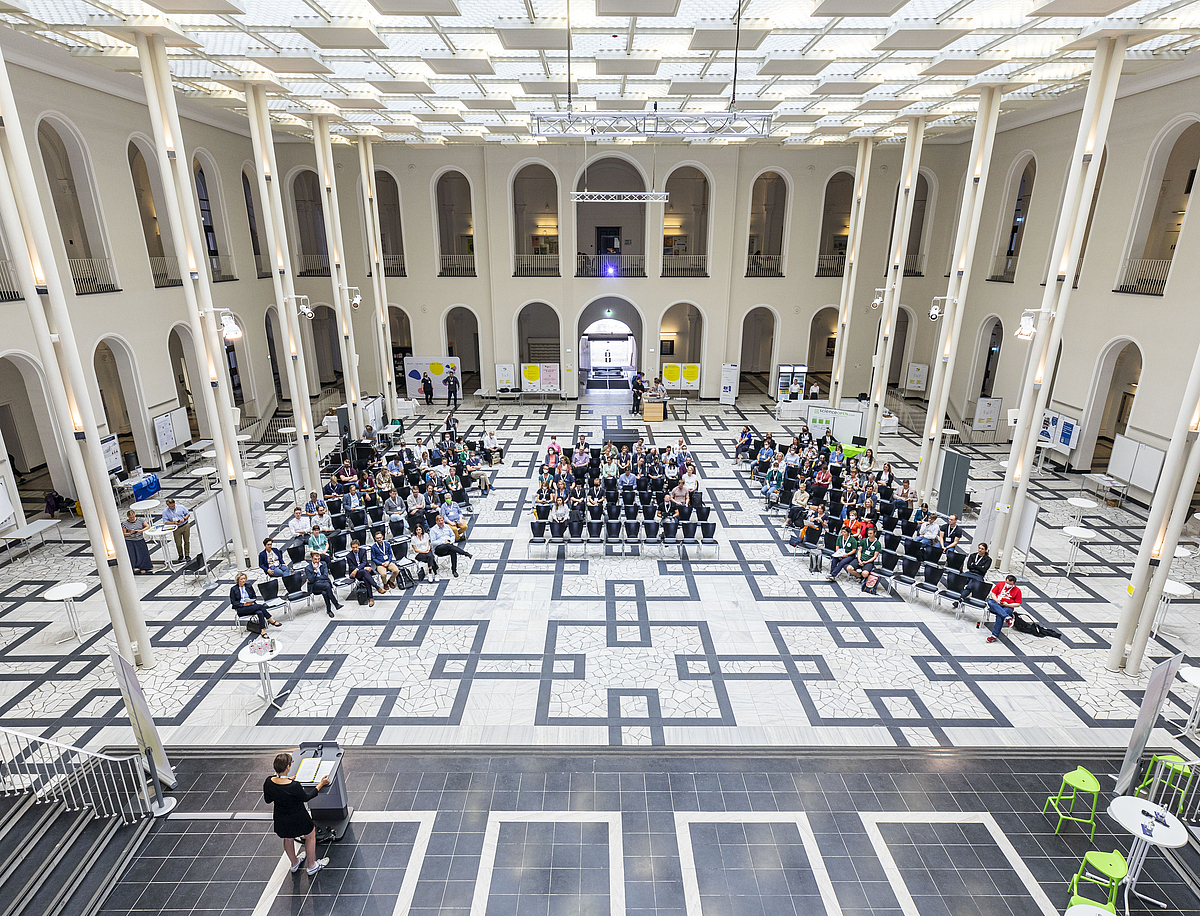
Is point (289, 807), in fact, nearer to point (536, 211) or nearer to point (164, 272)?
point (164, 272)

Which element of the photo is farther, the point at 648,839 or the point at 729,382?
the point at 729,382

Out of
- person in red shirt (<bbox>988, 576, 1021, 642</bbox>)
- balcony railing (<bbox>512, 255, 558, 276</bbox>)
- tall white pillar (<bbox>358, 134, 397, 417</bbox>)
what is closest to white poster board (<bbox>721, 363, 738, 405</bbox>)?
balcony railing (<bbox>512, 255, 558, 276</bbox>)

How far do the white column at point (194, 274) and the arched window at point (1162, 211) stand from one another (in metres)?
20.1

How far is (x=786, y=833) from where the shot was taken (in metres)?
6.71

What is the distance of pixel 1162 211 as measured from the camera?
18.1 m

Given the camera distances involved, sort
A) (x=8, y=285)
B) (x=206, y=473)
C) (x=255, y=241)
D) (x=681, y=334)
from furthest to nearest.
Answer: (x=681, y=334) < (x=255, y=241) < (x=206, y=473) < (x=8, y=285)

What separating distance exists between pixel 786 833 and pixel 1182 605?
937 centimetres

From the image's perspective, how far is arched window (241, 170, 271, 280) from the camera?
22.1 metres

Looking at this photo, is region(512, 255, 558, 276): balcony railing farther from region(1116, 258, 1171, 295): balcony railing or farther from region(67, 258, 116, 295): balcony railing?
region(1116, 258, 1171, 295): balcony railing

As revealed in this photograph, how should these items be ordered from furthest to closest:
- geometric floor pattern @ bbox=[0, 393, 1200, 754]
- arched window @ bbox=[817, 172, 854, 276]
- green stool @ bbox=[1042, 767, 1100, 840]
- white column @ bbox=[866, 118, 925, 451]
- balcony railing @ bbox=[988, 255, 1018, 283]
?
arched window @ bbox=[817, 172, 854, 276], balcony railing @ bbox=[988, 255, 1018, 283], white column @ bbox=[866, 118, 925, 451], geometric floor pattern @ bbox=[0, 393, 1200, 754], green stool @ bbox=[1042, 767, 1100, 840]

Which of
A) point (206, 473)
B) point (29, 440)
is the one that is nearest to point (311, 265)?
point (29, 440)

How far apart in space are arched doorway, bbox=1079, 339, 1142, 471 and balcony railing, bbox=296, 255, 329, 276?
84.7ft

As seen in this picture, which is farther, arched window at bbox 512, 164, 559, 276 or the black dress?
arched window at bbox 512, 164, 559, 276

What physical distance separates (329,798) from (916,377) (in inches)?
947
